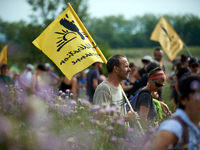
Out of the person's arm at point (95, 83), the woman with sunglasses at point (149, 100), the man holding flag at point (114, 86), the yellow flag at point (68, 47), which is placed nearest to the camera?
the man holding flag at point (114, 86)

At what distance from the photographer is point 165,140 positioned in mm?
1941

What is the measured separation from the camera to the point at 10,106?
10.7 feet

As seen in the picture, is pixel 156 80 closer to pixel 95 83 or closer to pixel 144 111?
pixel 144 111

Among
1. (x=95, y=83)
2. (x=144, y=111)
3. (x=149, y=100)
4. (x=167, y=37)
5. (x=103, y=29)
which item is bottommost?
(x=144, y=111)

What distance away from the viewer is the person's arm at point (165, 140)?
194 cm

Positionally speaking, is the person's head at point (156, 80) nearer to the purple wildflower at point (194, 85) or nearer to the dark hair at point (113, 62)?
the dark hair at point (113, 62)

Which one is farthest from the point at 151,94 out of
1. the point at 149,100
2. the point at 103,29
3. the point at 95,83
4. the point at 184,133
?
the point at 103,29

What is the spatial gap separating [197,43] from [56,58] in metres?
70.9

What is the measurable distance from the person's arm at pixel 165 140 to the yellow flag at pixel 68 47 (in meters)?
2.35

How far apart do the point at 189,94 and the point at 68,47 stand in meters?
2.59

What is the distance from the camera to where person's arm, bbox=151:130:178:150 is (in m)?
1.94

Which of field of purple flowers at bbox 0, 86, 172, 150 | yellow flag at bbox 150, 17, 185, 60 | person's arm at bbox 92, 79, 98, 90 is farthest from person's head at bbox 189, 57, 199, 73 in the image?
field of purple flowers at bbox 0, 86, 172, 150

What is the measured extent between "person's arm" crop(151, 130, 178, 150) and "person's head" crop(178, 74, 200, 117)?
0.25 metres

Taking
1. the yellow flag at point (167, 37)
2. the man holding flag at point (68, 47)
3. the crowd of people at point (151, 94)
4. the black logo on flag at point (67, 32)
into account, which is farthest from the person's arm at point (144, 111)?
the yellow flag at point (167, 37)
